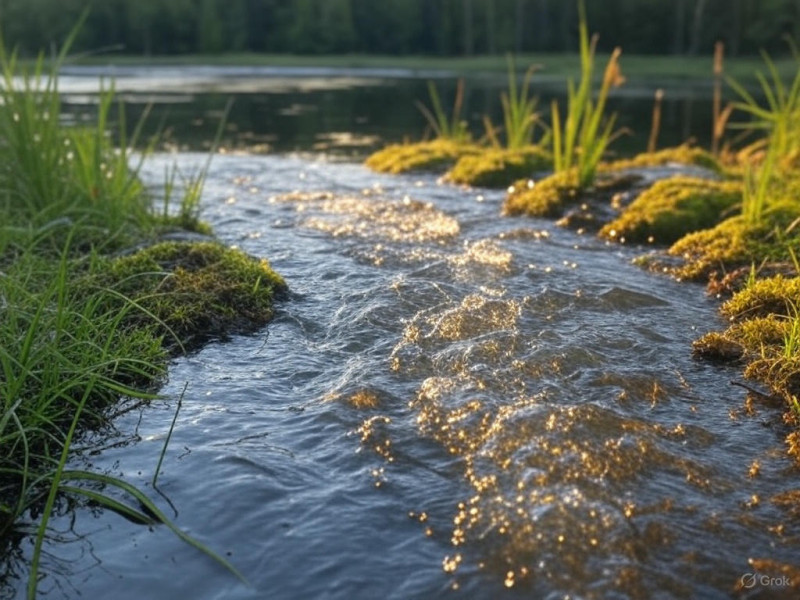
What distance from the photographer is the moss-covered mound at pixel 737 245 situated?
585 cm

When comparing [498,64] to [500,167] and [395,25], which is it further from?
[500,167]

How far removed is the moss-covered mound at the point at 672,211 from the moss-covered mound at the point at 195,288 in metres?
3.27

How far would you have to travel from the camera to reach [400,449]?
3.33 m

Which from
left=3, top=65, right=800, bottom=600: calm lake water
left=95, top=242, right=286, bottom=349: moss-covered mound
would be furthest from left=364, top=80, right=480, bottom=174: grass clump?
left=95, top=242, right=286, bottom=349: moss-covered mound

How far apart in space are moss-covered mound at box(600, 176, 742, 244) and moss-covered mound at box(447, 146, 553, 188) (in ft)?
6.51

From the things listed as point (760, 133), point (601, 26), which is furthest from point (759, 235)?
point (601, 26)

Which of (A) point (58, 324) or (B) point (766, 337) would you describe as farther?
(B) point (766, 337)

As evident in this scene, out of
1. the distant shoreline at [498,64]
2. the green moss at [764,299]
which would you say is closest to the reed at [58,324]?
the green moss at [764,299]

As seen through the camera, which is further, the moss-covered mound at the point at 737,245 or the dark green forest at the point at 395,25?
the dark green forest at the point at 395,25

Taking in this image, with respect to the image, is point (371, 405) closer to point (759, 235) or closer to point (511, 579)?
point (511, 579)

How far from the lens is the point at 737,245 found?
611 centimetres

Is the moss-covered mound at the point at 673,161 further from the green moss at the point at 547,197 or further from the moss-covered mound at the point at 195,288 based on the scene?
the moss-covered mound at the point at 195,288

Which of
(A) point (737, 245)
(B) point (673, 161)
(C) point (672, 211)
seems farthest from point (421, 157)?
(A) point (737, 245)

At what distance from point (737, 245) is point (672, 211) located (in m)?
1.24
